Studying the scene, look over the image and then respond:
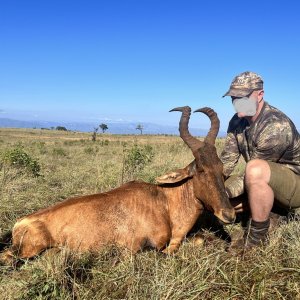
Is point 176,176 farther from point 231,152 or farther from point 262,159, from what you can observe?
point 231,152

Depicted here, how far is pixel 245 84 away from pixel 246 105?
30cm

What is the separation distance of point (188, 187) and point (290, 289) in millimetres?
2449

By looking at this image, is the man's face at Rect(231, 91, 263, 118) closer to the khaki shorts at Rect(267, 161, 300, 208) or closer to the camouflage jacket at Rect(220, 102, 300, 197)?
the camouflage jacket at Rect(220, 102, 300, 197)

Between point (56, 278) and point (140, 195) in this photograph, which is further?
→ point (140, 195)

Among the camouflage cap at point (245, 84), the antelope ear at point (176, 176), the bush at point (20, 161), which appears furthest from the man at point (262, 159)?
the bush at point (20, 161)

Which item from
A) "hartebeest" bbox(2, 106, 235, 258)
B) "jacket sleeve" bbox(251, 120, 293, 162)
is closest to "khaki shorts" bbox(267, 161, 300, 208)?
"jacket sleeve" bbox(251, 120, 293, 162)

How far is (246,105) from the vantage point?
620 cm

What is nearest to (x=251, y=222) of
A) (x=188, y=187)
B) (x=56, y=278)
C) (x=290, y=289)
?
(x=188, y=187)

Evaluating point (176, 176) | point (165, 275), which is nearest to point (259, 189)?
point (176, 176)

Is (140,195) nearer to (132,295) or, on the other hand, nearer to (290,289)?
(132,295)

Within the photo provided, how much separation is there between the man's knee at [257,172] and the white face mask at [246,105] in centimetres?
91

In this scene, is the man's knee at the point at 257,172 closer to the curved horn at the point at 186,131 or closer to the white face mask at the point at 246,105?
the curved horn at the point at 186,131

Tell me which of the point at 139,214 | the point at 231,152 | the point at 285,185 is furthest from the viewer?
the point at 231,152

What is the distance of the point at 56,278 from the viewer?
13.3ft
